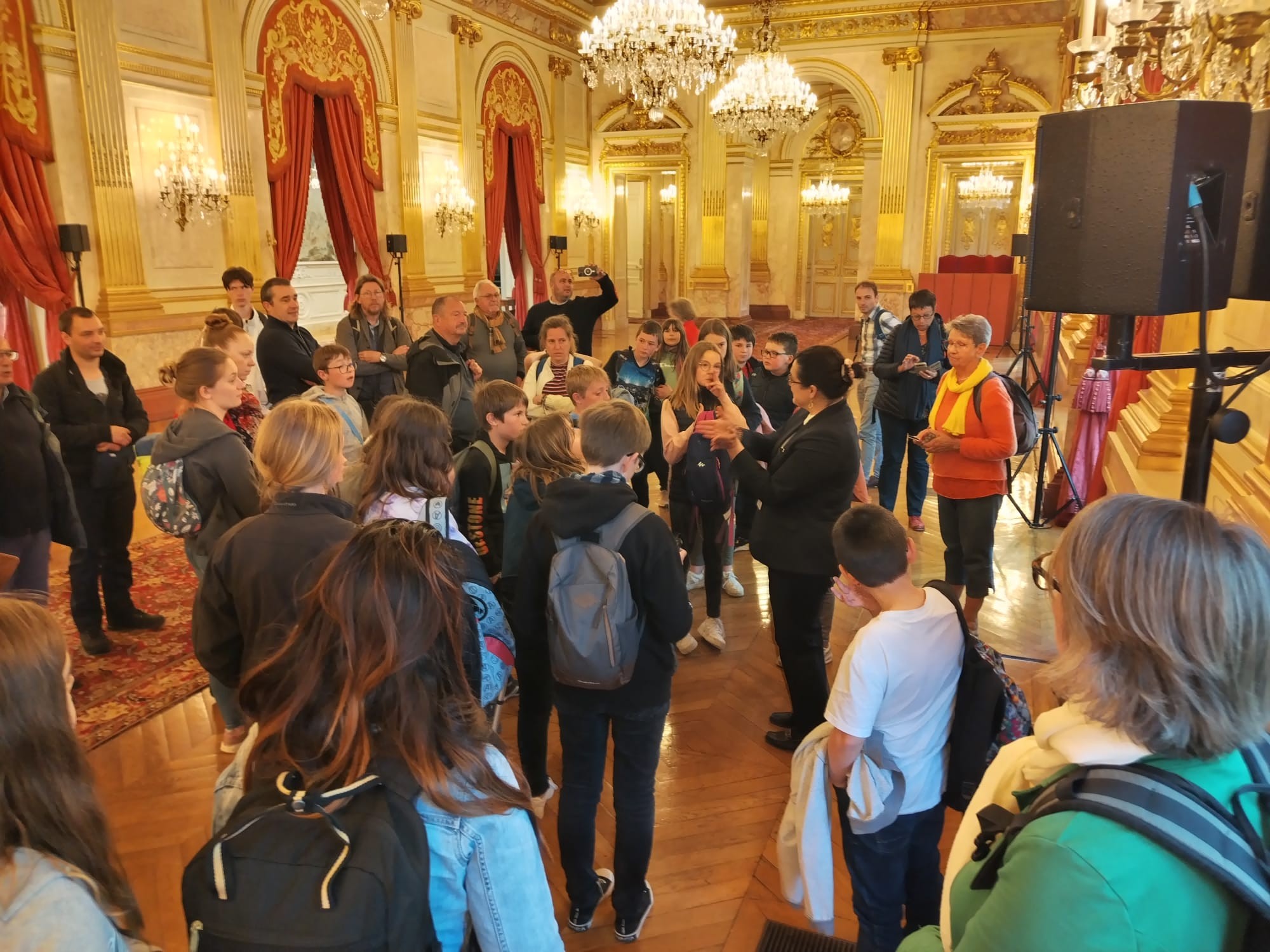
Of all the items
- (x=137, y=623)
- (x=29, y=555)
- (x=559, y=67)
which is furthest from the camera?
(x=559, y=67)

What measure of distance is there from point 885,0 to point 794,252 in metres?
5.64

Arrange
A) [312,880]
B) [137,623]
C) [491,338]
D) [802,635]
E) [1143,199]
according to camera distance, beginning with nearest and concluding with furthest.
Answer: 1. [312,880]
2. [1143,199]
3. [802,635]
4. [137,623]
5. [491,338]

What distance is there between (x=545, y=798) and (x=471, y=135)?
429 inches

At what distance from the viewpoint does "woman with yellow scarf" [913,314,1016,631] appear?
3.67m

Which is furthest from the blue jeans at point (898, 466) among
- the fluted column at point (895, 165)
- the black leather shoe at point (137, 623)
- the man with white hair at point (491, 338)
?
the fluted column at point (895, 165)

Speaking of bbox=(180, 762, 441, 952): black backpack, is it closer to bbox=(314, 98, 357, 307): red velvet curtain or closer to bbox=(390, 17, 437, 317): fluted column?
bbox=(314, 98, 357, 307): red velvet curtain

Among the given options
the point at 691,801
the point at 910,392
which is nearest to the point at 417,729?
the point at 691,801

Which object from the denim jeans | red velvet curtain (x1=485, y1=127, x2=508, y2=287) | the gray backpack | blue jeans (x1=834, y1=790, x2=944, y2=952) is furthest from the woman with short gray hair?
red velvet curtain (x1=485, y1=127, x2=508, y2=287)

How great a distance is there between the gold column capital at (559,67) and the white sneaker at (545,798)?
13444 millimetres

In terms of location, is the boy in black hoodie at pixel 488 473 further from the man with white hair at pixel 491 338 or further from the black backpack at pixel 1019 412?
the man with white hair at pixel 491 338

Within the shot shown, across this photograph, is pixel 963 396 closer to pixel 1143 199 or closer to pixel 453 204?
pixel 1143 199

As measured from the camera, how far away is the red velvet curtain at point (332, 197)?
950 centimetres

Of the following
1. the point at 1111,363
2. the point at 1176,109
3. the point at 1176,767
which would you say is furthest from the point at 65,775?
the point at 1176,109

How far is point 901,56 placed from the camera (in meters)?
13.7
